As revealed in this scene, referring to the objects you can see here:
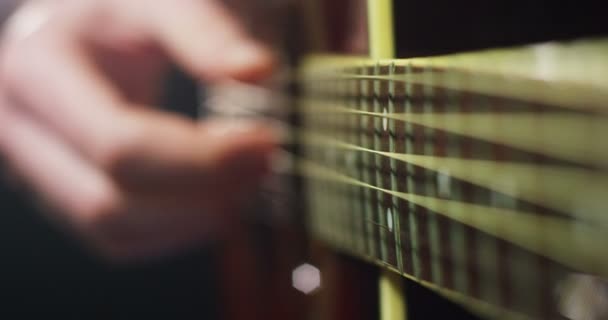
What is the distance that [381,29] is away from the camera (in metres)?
0.42

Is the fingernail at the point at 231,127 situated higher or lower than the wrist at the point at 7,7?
lower

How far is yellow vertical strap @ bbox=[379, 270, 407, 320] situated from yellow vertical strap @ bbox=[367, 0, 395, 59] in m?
0.13

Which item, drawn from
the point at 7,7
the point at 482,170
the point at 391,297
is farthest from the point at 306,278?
the point at 7,7

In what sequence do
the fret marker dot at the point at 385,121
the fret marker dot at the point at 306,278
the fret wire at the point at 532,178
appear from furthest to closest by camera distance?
the fret marker dot at the point at 306,278 → the fret marker dot at the point at 385,121 → the fret wire at the point at 532,178

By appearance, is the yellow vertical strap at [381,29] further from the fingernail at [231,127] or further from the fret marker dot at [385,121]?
the fingernail at [231,127]

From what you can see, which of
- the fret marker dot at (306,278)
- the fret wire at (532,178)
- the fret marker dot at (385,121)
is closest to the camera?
the fret wire at (532,178)

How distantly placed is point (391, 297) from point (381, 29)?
160mm

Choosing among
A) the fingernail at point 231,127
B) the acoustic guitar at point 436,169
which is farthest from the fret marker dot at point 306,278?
the fingernail at point 231,127

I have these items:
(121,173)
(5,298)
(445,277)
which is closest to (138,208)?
(121,173)

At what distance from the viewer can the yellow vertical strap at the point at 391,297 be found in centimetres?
42

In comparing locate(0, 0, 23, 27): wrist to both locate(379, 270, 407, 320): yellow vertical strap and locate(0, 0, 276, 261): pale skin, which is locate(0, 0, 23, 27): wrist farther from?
locate(379, 270, 407, 320): yellow vertical strap

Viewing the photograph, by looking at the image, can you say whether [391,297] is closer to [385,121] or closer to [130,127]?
[385,121]

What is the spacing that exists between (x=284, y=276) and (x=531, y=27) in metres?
0.27

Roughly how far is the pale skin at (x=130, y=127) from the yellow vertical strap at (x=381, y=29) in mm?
114
